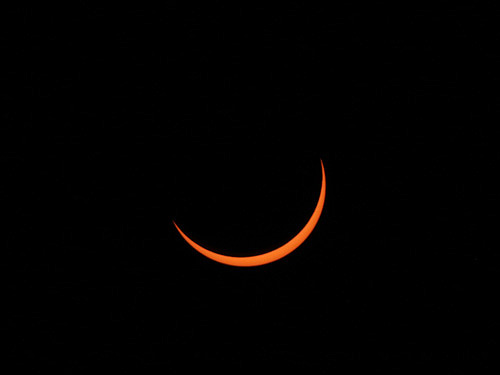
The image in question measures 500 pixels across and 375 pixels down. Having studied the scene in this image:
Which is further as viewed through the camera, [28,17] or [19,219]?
[19,219]

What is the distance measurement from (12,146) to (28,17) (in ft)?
2.17

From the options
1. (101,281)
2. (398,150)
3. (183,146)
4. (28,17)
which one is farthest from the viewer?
(101,281)

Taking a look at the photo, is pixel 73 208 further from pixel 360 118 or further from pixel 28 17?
pixel 360 118

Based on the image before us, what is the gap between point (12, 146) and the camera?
6.14 feet

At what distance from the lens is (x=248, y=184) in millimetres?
1519

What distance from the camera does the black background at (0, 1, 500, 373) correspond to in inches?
62.7

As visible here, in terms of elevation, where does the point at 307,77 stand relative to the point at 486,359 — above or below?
above

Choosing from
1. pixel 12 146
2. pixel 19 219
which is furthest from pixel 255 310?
pixel 12 146

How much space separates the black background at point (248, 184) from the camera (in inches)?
62.7

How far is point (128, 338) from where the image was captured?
204 cm

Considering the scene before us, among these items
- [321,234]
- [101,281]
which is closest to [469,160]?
[321,234]

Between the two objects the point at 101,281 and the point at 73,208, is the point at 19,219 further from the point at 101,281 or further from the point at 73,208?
the point at 101,281

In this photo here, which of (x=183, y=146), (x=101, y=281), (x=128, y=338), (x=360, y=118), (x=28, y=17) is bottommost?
(x=128, y=338)

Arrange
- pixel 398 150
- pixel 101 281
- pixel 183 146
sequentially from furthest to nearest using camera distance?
pixel 101 281 < pixel 398 150 < pixel 183 146
